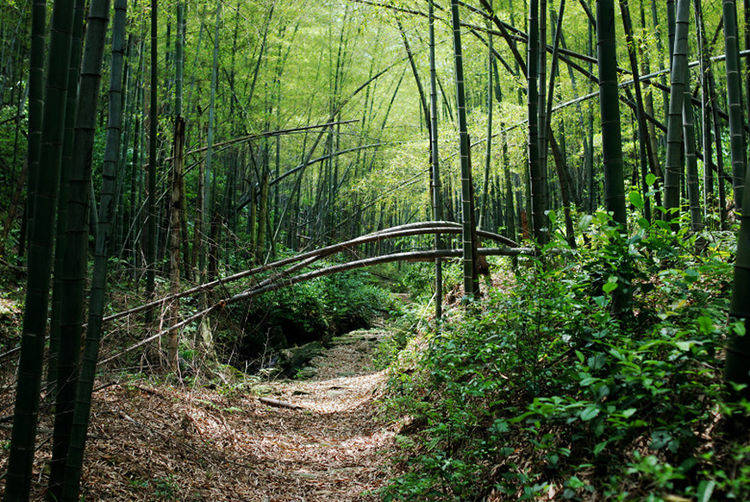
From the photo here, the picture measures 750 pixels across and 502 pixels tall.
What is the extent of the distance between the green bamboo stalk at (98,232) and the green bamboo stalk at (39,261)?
148 millimetres

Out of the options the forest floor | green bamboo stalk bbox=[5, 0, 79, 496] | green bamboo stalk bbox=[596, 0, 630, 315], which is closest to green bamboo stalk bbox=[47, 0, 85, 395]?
green bamboo stalk bbox=[5, 0, 79, 496]

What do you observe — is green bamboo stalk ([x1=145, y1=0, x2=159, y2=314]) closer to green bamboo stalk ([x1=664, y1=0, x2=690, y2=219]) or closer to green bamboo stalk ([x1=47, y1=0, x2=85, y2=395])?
green bamboo stalk ([x1=47, y1=0, x2=85, y2=395])

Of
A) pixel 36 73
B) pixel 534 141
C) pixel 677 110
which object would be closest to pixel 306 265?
pixel 534 141

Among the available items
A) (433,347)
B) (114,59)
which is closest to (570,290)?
(433,347)

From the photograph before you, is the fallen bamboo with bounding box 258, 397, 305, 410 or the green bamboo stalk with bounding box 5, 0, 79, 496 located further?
the fallen bamboo with bounding box 258, 397, 305, 410

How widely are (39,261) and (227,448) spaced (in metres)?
2.21

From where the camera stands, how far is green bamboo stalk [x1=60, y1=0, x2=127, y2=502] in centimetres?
170

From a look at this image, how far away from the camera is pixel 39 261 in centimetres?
154

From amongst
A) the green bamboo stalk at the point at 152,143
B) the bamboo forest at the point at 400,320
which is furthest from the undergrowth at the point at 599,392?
the green bamboo stalk at the point at 152,143

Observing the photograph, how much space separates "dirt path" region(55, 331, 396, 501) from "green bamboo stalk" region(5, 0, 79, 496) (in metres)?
0.69

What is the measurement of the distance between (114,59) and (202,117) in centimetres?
512

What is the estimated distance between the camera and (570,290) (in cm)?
226

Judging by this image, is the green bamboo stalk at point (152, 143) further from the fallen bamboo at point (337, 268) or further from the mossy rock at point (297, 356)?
the mossy rock at point (297, 356)

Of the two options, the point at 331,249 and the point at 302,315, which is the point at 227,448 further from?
the point at 302,315
